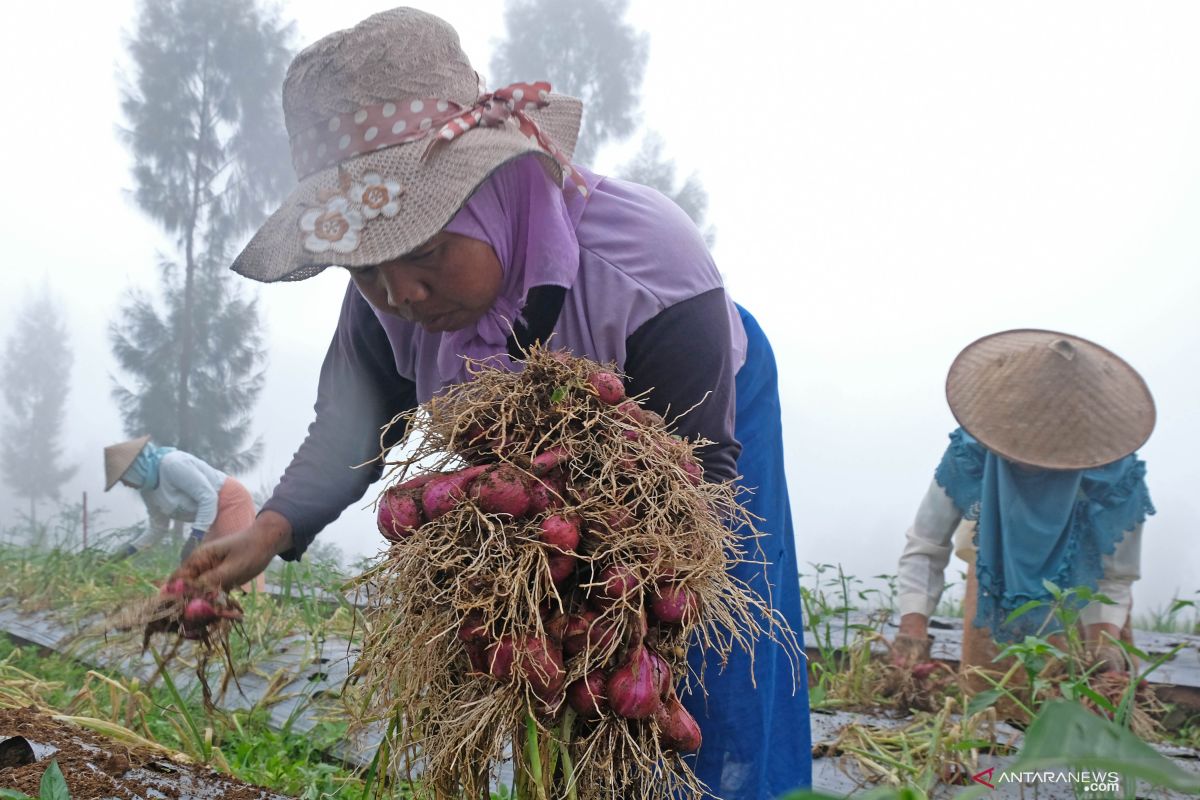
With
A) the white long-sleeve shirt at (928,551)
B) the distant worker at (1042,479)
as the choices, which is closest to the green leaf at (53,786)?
the distant worker at (1042,479)

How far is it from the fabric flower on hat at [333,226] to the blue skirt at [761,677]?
76 centimetres

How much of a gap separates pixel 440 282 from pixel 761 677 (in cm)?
87

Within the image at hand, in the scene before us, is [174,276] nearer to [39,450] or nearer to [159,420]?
[159,420]

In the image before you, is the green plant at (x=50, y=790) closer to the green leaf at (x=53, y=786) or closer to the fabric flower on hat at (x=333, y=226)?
the green leaf at (x=53, y=786)

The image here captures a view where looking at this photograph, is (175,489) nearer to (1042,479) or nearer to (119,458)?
(119,458)

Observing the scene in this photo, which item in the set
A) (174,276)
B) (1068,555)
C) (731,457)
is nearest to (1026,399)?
(1068,555)

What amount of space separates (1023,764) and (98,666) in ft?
13.4

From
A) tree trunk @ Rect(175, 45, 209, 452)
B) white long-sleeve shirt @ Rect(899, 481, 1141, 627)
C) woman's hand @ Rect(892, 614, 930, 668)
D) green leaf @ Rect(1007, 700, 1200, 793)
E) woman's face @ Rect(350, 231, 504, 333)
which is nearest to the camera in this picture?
green leaf @ Rect(1007, 700, 1200, 793)

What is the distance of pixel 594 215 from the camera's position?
1527 millimetres

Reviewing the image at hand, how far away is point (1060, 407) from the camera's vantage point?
363 centimetres

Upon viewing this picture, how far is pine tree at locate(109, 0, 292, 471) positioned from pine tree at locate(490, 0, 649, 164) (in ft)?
15.4

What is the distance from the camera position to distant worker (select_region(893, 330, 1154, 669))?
361 cm

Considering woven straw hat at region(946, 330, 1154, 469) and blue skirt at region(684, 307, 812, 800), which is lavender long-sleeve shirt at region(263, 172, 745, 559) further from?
woven straw hat at region(946, 330, 1154, 469)

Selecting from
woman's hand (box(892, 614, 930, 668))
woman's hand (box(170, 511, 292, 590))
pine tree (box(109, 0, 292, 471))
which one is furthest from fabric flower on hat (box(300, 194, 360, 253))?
pine tree (box(109, 0, 292, 471))
